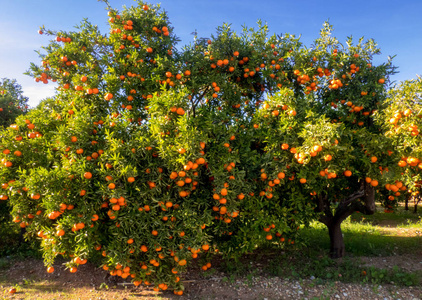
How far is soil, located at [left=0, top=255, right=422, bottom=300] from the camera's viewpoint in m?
5.69

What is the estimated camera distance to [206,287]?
20.0ft

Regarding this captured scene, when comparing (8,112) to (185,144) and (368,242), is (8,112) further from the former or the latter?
(368,242)

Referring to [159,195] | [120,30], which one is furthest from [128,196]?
[120,30]

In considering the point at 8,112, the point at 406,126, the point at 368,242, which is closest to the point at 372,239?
the point at 368,242

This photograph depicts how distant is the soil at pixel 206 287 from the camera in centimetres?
569

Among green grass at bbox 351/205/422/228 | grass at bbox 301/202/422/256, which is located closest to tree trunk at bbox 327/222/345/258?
→ grass at bbox 301/202/422/256

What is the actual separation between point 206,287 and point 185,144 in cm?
348

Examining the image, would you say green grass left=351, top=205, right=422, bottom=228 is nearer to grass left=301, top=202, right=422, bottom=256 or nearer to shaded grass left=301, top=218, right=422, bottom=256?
grass left=301, top=202, right=422, bottom=256

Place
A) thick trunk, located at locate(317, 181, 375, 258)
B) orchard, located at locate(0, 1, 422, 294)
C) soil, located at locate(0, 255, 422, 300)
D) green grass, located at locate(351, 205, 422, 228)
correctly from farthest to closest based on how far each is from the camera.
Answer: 1. green grass, located at locate(351, 205, 422, 228)
2. thick trunk, located at locate(317, 181, 375, 258)
3. soil, located at locate(0, 255, 422, 300)
4. orchard, located at locate(0, 1, 422, 294)

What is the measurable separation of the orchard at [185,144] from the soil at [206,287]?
681 mm

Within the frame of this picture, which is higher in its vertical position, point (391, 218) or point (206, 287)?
point (391, 218)

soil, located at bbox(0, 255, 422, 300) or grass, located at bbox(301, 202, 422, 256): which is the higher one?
grass, located at bbox(301, 202, 422, 256)

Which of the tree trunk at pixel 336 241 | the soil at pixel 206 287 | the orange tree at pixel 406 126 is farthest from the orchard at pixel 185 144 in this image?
the tree trunk at pixel 336 241

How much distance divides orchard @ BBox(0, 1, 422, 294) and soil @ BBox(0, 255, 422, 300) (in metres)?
0.68
